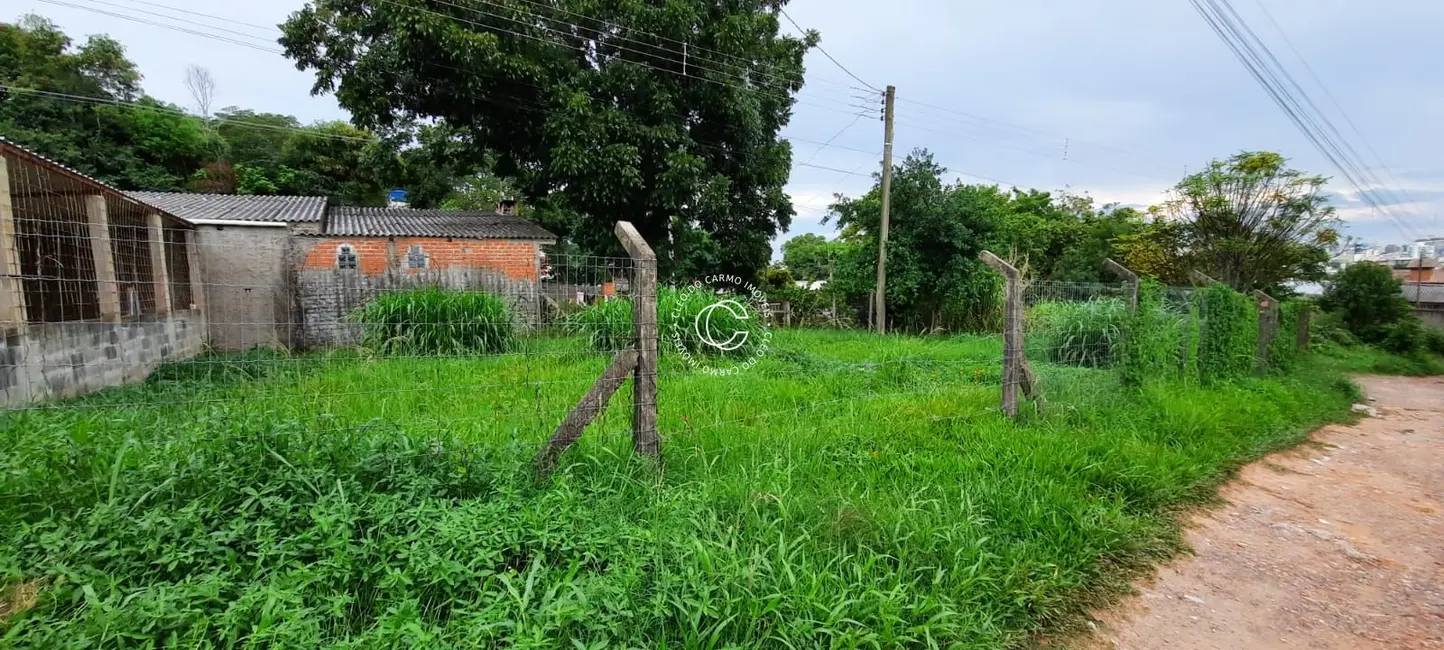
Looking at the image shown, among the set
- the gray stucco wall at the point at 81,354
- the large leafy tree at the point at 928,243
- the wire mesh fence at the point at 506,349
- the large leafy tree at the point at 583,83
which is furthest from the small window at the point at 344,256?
the large leafy tree at the point at 928,243

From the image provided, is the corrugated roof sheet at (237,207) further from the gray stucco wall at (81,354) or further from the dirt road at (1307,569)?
the dirt road at (1307,569)

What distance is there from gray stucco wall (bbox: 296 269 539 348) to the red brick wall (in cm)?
50

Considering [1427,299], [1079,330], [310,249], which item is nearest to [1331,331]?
[1427,299]

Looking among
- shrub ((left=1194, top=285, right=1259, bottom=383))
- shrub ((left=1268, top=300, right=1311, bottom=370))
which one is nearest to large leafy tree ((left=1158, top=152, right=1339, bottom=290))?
shrub ((left=1268, top=300, right=1311, bottom=370))

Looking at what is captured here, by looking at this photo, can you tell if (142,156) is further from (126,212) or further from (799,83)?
(799,83)

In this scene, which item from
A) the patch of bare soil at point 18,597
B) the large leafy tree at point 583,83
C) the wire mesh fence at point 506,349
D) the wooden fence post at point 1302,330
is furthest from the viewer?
the large leafy tree at point 583,83

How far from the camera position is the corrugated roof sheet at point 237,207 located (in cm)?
1102

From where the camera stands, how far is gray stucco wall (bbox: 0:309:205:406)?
415 centimetres

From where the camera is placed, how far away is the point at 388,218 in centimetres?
1350

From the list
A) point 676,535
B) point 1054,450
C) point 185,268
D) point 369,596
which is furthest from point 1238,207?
point 185,268

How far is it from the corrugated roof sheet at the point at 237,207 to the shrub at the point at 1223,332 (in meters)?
14.9

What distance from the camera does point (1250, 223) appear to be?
1207cm

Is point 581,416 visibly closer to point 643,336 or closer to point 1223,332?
point 643,336

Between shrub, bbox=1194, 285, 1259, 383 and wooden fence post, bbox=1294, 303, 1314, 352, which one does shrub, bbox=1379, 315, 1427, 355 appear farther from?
shrub, bbox=1194, 285, 1259, 383
